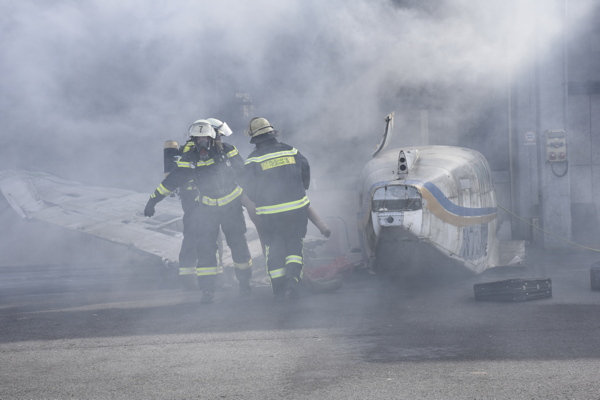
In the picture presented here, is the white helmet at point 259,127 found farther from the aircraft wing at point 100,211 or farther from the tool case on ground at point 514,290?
the tool case on ground at point 514,290

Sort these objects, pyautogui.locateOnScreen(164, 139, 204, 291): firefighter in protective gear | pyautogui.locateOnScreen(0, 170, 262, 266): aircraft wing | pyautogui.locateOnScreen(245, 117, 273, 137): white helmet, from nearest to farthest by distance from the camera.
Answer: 1. pyautogui.locateOnScreen(245, 117, 273, 137): white helmet
2. pyautogui.locateOnScreen(164, 139, 204, 291): firefighter in protective gear
3. pyautogui.locateOnScreen(0, 170, 262, 266): aircraft wing

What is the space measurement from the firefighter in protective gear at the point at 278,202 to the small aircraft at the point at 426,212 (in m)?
0.74

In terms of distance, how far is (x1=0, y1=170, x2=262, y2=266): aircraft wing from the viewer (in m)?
9.36

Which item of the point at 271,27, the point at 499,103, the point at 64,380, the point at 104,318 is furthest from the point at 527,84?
the point at 64,380

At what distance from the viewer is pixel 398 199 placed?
22.9ft

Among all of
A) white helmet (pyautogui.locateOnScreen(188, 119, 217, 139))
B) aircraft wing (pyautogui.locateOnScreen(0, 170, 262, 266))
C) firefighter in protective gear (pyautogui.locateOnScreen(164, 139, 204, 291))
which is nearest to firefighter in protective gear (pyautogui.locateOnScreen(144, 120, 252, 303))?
white helmet (pyautogui.locateOnScreen(188, 119, 217, 139))

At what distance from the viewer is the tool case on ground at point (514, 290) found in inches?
252

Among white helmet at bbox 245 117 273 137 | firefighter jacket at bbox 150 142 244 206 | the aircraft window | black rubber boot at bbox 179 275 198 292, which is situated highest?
white helmet at bbox 245 117 273 137

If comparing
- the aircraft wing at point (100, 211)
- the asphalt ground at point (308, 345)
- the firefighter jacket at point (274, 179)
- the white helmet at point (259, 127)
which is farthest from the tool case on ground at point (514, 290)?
the aircraft wing at point (100, 211)

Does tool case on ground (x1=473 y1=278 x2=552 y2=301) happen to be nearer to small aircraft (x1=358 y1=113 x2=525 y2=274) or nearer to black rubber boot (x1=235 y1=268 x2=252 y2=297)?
small aircraft (x1=358 y1=113 x2=525 y2=274)

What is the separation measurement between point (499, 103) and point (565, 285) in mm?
4617

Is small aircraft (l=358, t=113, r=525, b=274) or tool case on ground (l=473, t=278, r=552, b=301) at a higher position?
small aircraft (l=358, t=113, r=525, b=274)

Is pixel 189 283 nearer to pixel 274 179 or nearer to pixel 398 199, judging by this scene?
pixel 274 179

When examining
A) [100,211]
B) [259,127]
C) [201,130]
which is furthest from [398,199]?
[100,211]
